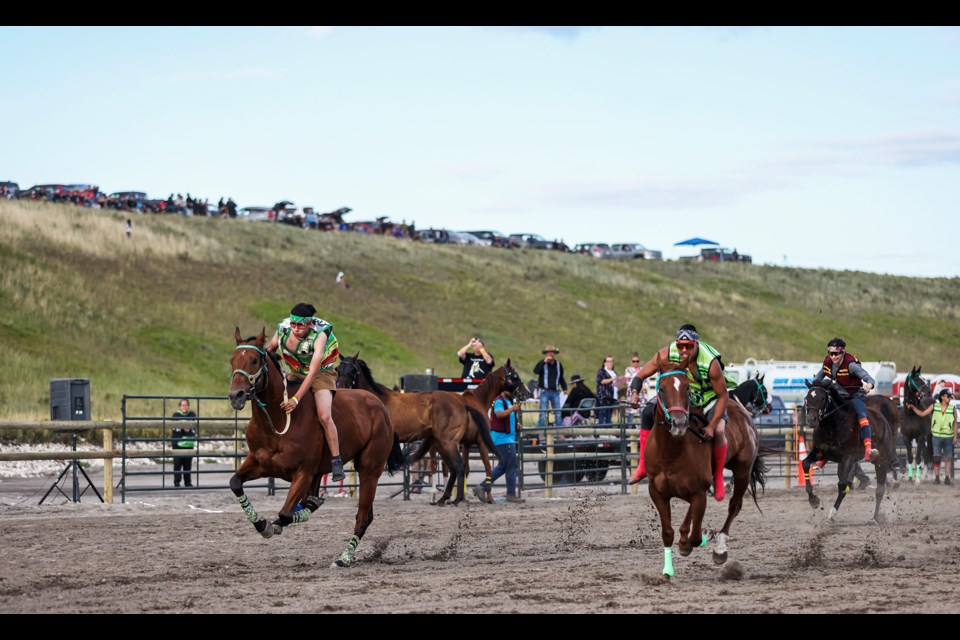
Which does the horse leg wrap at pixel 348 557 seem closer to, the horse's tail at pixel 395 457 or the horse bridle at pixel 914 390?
the horse's tail at pixel 395 457

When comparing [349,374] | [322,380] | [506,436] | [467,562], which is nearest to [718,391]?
[467,562]

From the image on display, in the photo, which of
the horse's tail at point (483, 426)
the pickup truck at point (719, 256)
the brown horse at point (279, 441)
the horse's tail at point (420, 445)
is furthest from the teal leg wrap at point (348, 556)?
the pickup truck at point (719, 256)

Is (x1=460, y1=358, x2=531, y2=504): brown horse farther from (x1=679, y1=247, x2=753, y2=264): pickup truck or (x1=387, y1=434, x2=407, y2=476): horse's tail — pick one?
(x1=679, y1=247, x2=753, y2=264): pickup truck

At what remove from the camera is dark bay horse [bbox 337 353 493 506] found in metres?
19.0

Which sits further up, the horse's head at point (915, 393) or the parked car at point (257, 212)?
the parked car at point (257, 212)

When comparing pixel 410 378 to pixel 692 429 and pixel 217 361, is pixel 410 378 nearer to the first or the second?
pixel 692 429

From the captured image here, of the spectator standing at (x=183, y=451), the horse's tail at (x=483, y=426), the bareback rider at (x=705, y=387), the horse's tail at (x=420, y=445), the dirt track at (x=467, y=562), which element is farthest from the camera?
the horse's tail at (x=483, y=426)

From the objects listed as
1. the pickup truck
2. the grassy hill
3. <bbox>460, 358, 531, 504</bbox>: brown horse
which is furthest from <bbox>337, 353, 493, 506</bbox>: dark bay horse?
the pickup truck

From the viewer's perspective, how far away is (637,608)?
8.60 metres

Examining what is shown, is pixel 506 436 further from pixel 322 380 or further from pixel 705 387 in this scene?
pixel 705 387

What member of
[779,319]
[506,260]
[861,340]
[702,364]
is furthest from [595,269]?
[702,364]

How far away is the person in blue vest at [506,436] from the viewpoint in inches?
786

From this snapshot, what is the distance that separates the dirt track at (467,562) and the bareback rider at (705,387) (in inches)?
37.9

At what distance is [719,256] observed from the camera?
101 m
